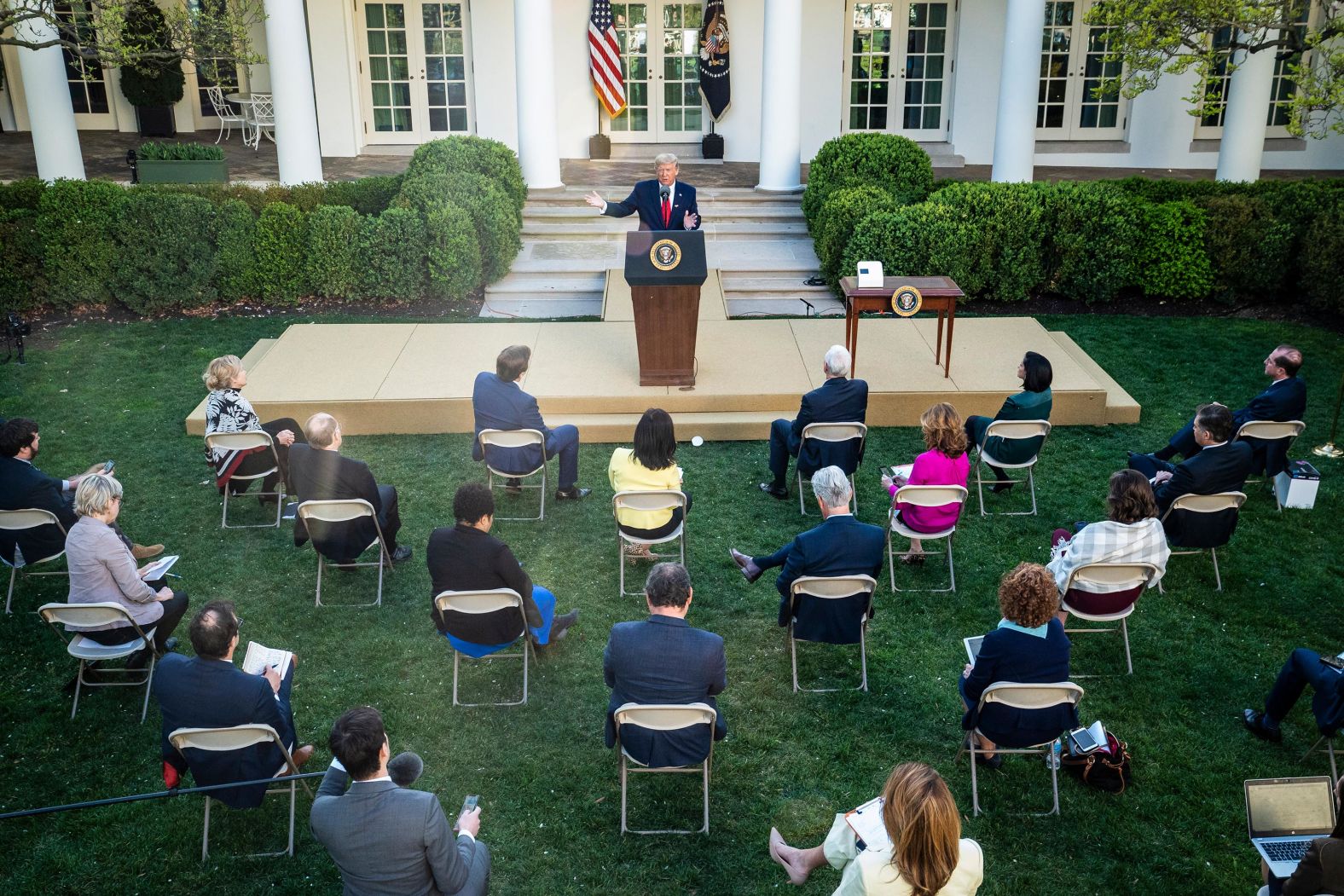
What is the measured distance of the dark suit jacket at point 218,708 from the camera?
509 centimetres

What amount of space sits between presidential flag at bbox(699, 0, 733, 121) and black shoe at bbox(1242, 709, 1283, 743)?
1402 cm

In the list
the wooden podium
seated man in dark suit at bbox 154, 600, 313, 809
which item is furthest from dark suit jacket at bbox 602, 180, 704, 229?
seated man in dark suit at bbox 154, 600, 313, 809

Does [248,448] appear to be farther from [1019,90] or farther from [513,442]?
[1019,90]

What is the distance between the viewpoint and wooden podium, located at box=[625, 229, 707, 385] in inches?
376

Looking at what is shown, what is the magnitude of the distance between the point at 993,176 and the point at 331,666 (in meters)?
11.5

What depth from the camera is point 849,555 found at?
6.23m

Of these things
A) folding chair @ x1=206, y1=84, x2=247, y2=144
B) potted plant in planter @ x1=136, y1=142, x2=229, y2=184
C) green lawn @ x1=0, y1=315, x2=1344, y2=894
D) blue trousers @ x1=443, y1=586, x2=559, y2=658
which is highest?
folding chair @ x1=206, y1=84, x2=247, y2=144

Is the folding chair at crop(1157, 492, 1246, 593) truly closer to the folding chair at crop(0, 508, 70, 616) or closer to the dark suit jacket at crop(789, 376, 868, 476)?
the dark suit jacket at crop(789, 376, 868, 476)

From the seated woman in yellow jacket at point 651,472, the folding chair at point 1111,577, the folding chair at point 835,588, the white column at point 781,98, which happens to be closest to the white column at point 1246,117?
the white column at point 781,98

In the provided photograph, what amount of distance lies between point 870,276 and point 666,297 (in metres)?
1.77

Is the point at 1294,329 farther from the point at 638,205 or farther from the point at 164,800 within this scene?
the point at 164,800

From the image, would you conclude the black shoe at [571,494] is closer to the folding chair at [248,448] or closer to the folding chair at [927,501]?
the folding chair at [248,448]

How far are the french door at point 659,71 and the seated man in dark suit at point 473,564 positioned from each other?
1353cm

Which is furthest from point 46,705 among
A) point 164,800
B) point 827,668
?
point 827,668
